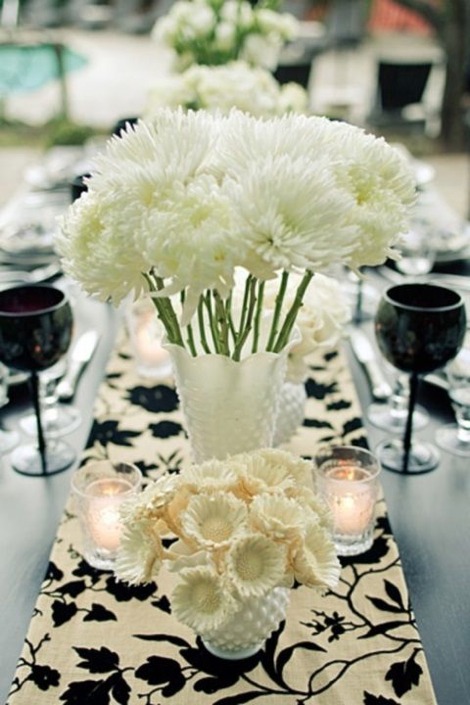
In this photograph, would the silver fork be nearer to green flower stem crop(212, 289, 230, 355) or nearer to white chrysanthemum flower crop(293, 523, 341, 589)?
green flower stem crop(212, 289, 230, 355)

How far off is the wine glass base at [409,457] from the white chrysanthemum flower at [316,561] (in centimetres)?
40

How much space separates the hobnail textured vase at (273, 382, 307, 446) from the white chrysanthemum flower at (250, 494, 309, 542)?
359 mm

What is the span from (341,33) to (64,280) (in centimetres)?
953

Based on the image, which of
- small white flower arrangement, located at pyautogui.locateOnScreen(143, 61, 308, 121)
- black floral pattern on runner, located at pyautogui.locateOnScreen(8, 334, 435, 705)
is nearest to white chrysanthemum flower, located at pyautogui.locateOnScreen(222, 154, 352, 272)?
black floral pattern on runner, located at pyautogui.locateOnScreen(8, 334, 435, 705)

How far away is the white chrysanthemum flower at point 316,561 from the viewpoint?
2.23ft

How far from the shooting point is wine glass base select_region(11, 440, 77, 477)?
1.09 metres

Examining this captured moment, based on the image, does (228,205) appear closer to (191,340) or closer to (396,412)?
(191,340)

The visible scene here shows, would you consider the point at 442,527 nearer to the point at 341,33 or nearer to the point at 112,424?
the point at 112,424

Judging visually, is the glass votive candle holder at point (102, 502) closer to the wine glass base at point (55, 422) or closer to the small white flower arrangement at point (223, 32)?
the wine glass base at point (55, 422)

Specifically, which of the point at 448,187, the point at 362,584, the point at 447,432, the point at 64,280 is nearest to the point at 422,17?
the point at 448,187

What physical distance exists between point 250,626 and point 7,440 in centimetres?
54

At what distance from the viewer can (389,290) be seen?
3.61 ft

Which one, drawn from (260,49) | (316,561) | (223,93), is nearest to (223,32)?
(260,49)

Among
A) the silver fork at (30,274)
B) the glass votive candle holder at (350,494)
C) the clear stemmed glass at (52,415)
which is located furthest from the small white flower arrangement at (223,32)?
the glass votive candle holder at (350,494)
